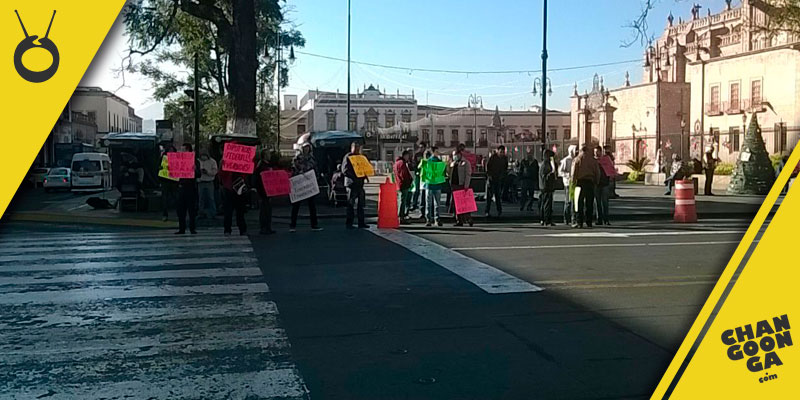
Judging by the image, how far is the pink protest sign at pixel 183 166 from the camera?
1439cm

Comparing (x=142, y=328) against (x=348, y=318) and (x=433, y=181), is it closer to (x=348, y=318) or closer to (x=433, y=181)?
(x=348, y=318)

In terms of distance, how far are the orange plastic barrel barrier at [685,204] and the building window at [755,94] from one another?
36.0 m

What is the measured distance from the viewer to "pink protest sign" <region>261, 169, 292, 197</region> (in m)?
14.9

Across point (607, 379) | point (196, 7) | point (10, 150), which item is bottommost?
point (607, 379)

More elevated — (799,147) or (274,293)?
(799,147)

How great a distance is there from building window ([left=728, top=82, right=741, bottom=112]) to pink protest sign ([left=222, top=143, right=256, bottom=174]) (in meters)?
44.9

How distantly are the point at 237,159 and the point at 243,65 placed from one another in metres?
7.22

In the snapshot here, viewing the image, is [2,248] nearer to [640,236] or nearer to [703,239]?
[640,236]

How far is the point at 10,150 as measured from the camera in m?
2.81

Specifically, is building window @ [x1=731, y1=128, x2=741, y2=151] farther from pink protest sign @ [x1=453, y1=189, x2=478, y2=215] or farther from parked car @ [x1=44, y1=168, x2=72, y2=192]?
parked car @ [x1=44, y1=168, x2=72, y2=192]

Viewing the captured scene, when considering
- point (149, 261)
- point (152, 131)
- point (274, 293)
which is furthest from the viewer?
point (152, 131)

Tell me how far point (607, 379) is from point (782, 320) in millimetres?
1209

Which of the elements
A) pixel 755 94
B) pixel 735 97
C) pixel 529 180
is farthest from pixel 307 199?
pixel 735 97

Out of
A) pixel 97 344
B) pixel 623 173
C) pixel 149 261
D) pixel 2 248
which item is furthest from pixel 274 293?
pixel 623 173
